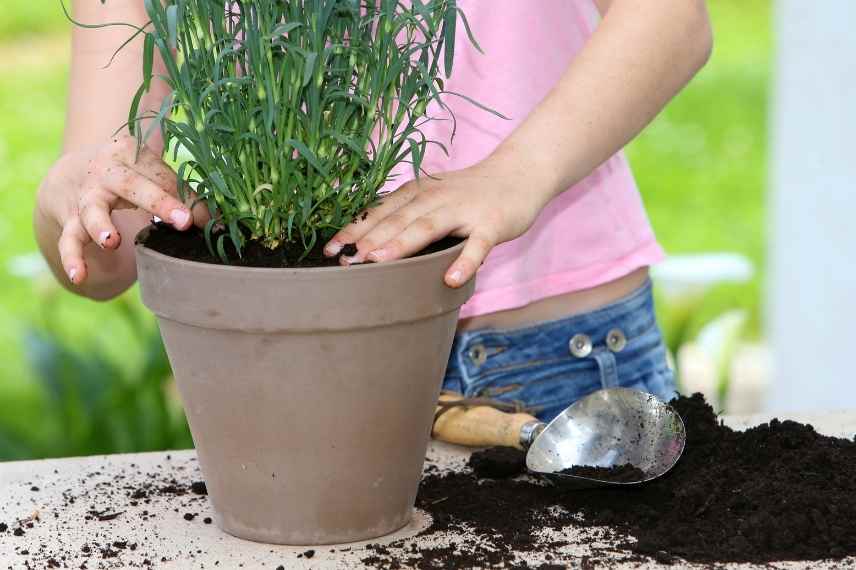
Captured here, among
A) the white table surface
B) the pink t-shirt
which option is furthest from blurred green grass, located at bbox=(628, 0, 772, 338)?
the white table surface

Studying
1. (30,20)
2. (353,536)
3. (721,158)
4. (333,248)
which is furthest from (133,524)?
(30,20)

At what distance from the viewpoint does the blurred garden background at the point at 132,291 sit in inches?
90.8

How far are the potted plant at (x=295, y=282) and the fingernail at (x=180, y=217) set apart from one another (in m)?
0.02

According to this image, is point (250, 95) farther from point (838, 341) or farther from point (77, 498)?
point (838, 341)

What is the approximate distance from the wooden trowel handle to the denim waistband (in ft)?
0.38

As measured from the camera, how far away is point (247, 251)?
0.90 m

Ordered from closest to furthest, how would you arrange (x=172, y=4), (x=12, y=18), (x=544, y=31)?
(x=172, y=4) < (x=544, y=31) < (x=12, y=18)

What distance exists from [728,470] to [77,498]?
544mm

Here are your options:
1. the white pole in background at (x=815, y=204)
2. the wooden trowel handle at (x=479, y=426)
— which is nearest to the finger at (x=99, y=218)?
the wooden trowel handle at (x=479, y=426)

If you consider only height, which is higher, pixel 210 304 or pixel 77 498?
pixel 210 304

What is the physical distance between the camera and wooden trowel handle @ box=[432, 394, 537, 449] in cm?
109

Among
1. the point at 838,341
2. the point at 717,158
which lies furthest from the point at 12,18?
the point at 838,341

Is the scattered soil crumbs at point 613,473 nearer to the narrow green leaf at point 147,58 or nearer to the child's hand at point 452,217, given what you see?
the child's hand at point 452,217

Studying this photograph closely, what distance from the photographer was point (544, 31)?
1.30 m
